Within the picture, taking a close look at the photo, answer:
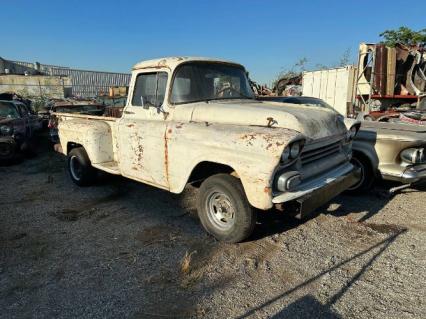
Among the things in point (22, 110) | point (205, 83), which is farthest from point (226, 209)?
point (22, 110)

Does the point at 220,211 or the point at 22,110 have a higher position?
the point at 22,110

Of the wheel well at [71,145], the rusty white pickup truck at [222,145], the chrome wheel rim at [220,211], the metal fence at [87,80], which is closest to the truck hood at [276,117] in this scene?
the rusty white pickup truck at [222,145]

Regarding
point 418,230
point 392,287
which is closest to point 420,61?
point 418,230


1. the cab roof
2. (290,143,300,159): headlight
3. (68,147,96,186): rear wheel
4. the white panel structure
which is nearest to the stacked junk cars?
the white panel structure

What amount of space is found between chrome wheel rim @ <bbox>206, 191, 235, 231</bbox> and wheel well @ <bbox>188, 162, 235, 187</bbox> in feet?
1.02

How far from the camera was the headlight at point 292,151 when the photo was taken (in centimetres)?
335

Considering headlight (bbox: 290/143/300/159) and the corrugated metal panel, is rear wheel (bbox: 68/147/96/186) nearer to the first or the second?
headlight (bbox: 290/143/300/159)

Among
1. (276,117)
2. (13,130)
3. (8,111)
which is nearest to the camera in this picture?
(276,117)

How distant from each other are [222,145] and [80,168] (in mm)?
3580

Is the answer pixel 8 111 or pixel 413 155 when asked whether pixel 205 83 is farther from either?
pixel 8 111

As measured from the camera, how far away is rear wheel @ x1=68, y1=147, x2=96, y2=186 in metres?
6.07

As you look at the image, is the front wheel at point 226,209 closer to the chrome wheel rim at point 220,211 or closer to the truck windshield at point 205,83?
the chrome wheel rim at point 220,211

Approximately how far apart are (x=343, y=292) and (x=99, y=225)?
316 centimetres

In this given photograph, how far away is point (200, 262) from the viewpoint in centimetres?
359
